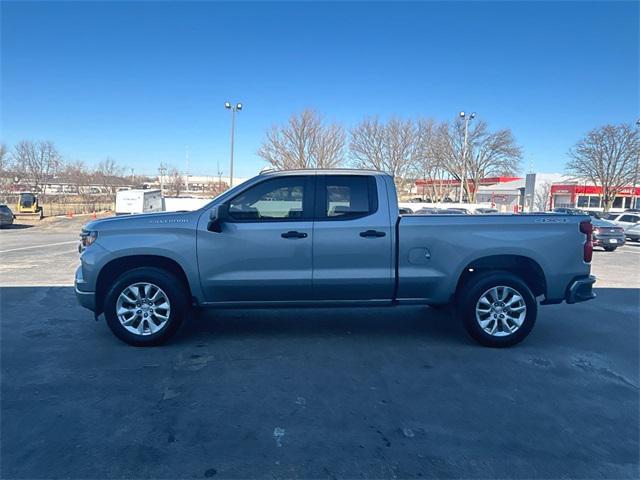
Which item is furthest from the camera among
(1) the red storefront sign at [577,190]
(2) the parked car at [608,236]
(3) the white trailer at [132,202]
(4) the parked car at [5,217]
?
(1) the red storefront sign at [577,190]

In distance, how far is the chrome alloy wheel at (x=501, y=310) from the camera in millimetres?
4648

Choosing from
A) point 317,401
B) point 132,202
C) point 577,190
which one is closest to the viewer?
point 317,401

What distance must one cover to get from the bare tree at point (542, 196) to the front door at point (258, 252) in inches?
1626

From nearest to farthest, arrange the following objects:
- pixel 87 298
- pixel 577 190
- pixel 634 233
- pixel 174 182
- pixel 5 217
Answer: pixel 87 298, pixel 634 233, pixel 5 217, pixel 577 190, pixel 174 182

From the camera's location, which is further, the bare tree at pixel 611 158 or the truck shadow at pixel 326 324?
the bare tree at pixel 611 158

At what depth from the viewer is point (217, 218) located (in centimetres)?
443

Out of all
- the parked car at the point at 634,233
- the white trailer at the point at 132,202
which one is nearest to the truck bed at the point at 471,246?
the parked car at the point at 634,233

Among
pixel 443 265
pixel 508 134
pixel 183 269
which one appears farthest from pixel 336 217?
pixel 508 134

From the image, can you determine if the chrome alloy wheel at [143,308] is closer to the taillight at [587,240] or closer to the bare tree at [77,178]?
the taillight at [587,240]

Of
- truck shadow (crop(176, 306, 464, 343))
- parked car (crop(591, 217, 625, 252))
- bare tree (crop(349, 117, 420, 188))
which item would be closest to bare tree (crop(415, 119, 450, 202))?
bare tree (crop(349, 117, 420, 188))

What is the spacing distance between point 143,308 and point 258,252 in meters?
1.45

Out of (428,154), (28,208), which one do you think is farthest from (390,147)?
(28,208)

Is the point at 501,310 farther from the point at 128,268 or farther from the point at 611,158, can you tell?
the point at 611,158

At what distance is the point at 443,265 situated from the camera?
4625 millimetres
